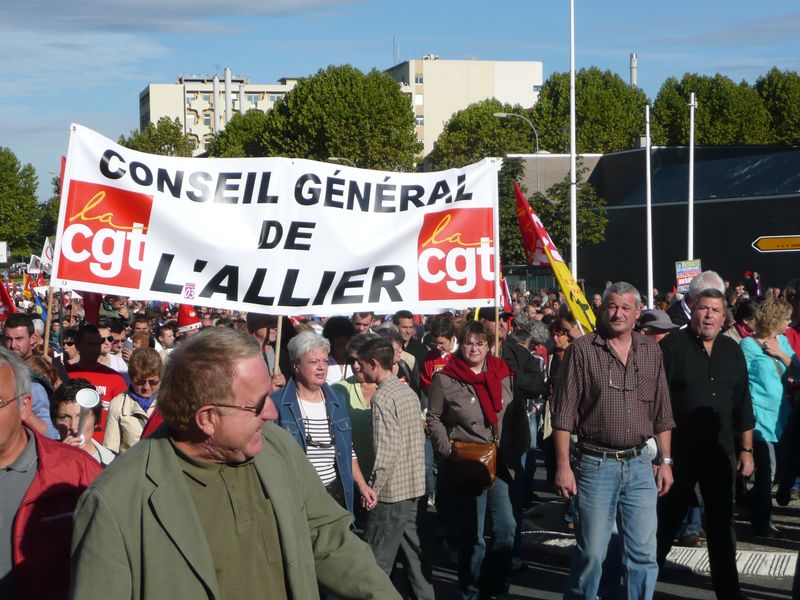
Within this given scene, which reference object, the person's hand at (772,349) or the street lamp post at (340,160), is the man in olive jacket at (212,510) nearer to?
the person's hand at (772,349)

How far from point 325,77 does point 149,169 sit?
204ft

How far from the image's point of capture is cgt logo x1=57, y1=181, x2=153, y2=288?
7043 mm

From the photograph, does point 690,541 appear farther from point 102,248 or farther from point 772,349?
point 102,248

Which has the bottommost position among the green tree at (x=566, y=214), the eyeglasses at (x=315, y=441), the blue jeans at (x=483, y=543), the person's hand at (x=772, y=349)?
the blue jeans at (x=483, y=543)

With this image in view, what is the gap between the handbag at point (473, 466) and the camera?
6852mm

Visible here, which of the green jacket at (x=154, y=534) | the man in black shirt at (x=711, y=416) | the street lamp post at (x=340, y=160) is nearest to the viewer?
the green jacket at (x=154, y=534)

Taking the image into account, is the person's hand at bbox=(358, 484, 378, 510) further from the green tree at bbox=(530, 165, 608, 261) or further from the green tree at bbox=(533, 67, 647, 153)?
the green tree at bbox=(533, 67, 647, 153)

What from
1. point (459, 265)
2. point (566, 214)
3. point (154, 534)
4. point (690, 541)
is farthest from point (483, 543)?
point (566, 214)

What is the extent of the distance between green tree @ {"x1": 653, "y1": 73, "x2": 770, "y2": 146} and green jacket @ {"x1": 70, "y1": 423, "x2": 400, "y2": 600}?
72.3 metres

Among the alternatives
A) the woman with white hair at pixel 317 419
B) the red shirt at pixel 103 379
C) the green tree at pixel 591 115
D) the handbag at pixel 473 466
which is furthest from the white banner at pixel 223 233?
the green tree at pixel 591 115

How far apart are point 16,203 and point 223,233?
84.0m

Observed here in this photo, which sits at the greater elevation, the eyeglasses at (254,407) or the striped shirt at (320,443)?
the eyeglasses at (254,407)

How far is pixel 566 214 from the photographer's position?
144ft

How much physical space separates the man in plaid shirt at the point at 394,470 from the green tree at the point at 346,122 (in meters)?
59.2
